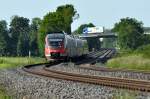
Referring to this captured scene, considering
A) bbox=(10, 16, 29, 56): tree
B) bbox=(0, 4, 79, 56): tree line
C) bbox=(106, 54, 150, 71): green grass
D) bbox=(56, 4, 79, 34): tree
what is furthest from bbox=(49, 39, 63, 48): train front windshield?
bbox=(10, 16, 29, 56): tree

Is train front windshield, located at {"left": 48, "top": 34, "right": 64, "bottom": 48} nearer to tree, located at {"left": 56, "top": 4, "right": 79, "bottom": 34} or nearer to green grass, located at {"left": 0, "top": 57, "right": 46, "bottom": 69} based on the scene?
green grass, located at {"left": 0, "top": 57, "right": 46, "bottom": 69}

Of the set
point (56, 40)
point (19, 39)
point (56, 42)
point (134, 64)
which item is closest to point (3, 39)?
point (19, 39)

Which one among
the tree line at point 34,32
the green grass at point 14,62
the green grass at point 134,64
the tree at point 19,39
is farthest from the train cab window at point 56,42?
the tree at point 19,39

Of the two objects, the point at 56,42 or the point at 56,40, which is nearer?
the point at 56,40

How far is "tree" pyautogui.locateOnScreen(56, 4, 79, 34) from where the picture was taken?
118m

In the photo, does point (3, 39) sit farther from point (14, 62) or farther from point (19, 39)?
point (14, 62)

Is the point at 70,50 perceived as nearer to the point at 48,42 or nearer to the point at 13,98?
the point at 48,42

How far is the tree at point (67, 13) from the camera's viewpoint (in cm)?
11828

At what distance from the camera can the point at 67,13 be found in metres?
125

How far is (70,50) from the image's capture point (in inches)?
2164

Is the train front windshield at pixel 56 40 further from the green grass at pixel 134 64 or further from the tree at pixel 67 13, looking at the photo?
the tree at pixel 67 13

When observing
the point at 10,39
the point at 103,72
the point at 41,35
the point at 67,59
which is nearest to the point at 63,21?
the point at 41,35

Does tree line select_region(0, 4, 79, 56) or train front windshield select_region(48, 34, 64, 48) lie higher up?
tree line select_region(0, 4, 79, 56)

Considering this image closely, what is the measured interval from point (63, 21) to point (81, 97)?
9826 centimetres
